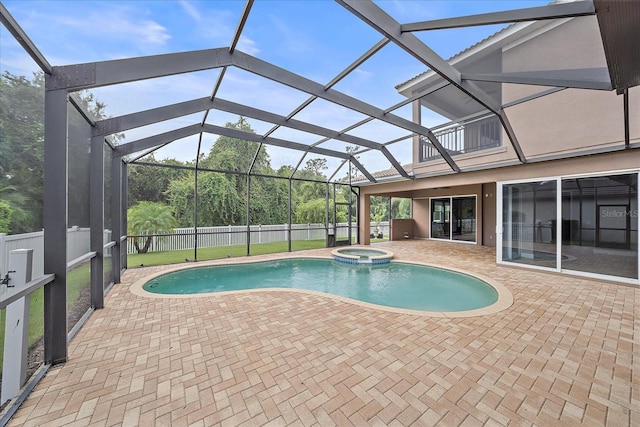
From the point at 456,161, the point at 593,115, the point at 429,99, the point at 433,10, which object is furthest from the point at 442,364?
the point at 429,99

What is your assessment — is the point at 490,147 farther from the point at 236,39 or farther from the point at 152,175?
the point at 152,175

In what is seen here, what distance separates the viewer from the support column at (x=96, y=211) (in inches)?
159

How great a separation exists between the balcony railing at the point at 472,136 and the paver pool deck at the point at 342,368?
18.8ft

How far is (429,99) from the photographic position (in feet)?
34.8

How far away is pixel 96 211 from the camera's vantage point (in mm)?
4105

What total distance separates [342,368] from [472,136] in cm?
927

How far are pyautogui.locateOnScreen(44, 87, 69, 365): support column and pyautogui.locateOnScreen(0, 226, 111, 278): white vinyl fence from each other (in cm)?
6

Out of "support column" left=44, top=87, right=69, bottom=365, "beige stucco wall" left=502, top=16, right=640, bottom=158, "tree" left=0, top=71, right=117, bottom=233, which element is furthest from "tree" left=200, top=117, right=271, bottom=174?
"tree" left=0, top=71, right=117, bottom=233

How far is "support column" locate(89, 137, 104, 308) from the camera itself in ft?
13.3

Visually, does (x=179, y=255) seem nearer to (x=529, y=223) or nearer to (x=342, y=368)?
(x=342, y=368)

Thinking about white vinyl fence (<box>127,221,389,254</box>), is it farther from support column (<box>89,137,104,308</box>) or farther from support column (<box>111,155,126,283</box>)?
support column (<box>89,137,104,308</box>)

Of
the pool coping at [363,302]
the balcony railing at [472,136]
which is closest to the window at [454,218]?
the balcony railing at [472,136]

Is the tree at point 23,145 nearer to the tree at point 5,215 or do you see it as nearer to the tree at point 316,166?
the tree at point 5,215

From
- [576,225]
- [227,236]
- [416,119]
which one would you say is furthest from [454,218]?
[227,236]
